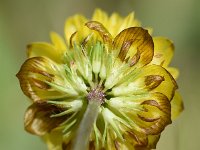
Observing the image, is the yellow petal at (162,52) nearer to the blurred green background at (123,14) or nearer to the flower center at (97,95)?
the flower center at (97,95)

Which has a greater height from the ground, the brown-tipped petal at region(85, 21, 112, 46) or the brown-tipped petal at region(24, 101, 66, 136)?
the brown-tipped petal at region(85, 21, 112, 46)

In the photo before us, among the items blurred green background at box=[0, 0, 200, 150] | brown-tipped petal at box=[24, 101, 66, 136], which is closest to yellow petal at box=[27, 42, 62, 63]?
brown-tipped petal at box=[24, 101, 66, 136]

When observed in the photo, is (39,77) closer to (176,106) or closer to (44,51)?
(44,51)

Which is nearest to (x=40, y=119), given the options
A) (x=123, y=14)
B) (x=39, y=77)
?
(x=39, y=77)

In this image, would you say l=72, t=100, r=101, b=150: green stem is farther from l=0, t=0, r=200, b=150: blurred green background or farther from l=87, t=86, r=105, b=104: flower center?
l=0, t=0, r=200, b=150: blurred green background
